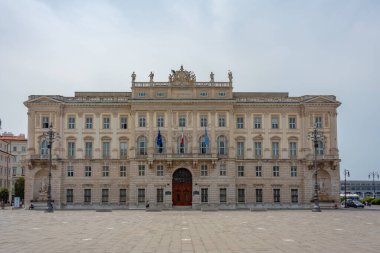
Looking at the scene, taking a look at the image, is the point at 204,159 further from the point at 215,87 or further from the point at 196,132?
the point at 215,87

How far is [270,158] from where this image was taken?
7988cm

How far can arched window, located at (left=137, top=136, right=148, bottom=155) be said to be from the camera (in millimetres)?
78750

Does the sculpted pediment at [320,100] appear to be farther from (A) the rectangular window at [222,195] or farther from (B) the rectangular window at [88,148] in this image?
(B) the rectangular window at [88,148]

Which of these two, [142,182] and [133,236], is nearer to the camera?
[133,236]

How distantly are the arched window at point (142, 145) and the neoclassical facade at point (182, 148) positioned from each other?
0.15 metres

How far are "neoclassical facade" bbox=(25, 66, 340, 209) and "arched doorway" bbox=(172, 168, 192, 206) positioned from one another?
15cm

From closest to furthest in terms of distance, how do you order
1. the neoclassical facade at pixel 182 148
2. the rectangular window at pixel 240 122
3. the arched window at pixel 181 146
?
the neoclassical facade at pixel 182 148, the arched window at pixel 181 146, the rectangular window at pixel 240 122

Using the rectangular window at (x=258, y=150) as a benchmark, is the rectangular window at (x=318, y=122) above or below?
above

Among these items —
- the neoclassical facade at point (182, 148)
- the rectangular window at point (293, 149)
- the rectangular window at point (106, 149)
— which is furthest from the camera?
the rectangular window at point (293, 149)

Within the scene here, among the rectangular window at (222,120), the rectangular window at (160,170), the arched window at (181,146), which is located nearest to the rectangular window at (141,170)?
the rectangular window at (160,170)

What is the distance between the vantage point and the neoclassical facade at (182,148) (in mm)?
77938

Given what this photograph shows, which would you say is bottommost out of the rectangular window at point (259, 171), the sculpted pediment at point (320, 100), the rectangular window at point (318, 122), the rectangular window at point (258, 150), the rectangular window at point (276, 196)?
the rectangular window at point (276, 196)

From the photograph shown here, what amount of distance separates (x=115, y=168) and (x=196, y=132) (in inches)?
536

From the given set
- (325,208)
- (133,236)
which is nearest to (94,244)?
(133,236)
